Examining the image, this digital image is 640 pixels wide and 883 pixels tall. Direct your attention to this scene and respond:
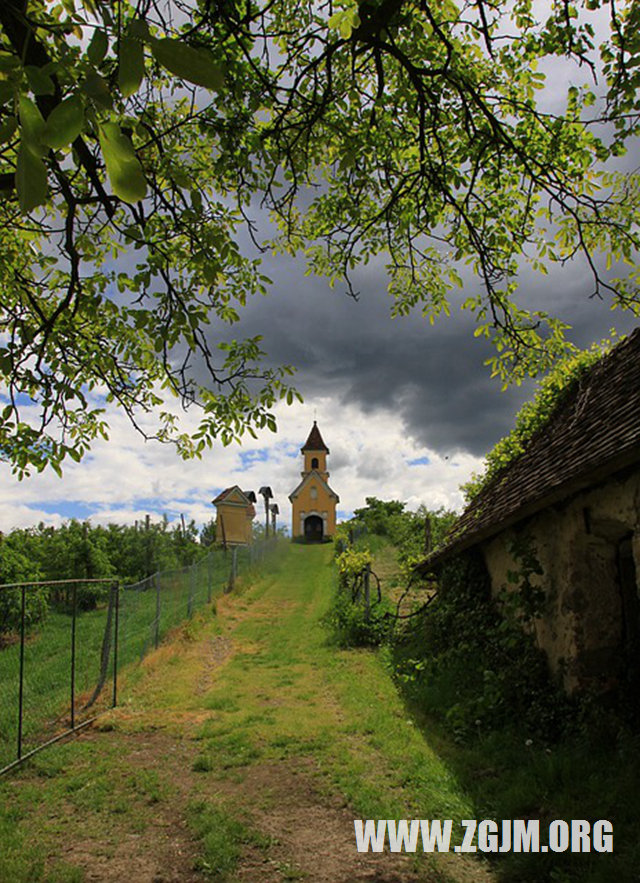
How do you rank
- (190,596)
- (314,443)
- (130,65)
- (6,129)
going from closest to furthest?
(130,65) < (6,129) < (190,596) < (314,443)

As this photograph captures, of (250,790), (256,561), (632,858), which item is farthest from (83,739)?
(256,561)

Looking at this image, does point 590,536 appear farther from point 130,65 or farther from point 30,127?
point 30,127

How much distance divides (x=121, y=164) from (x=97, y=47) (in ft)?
1.08

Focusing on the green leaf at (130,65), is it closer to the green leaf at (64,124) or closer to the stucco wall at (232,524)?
the green leaf at (64,124)

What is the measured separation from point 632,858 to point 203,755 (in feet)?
14.3

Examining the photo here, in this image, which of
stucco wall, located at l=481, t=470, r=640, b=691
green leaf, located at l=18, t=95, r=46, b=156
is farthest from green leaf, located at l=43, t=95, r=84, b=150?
stucco wall, located at l=481, t=470, r=640, b=691

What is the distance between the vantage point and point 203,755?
6297 millimetres

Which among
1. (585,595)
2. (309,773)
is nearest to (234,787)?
(309,773)

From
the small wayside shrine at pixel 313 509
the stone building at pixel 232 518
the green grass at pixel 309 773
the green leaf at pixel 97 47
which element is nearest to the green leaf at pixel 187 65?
the green leaf at pixel 97 47

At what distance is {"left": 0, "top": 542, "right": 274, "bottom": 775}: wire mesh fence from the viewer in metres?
7.23

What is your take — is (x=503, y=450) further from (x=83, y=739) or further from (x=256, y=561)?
(x=256, y=561)

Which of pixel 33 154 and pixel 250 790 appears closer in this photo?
pixel 33 154

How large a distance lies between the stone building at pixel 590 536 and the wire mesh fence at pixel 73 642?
18.4ft

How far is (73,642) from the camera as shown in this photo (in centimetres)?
775
